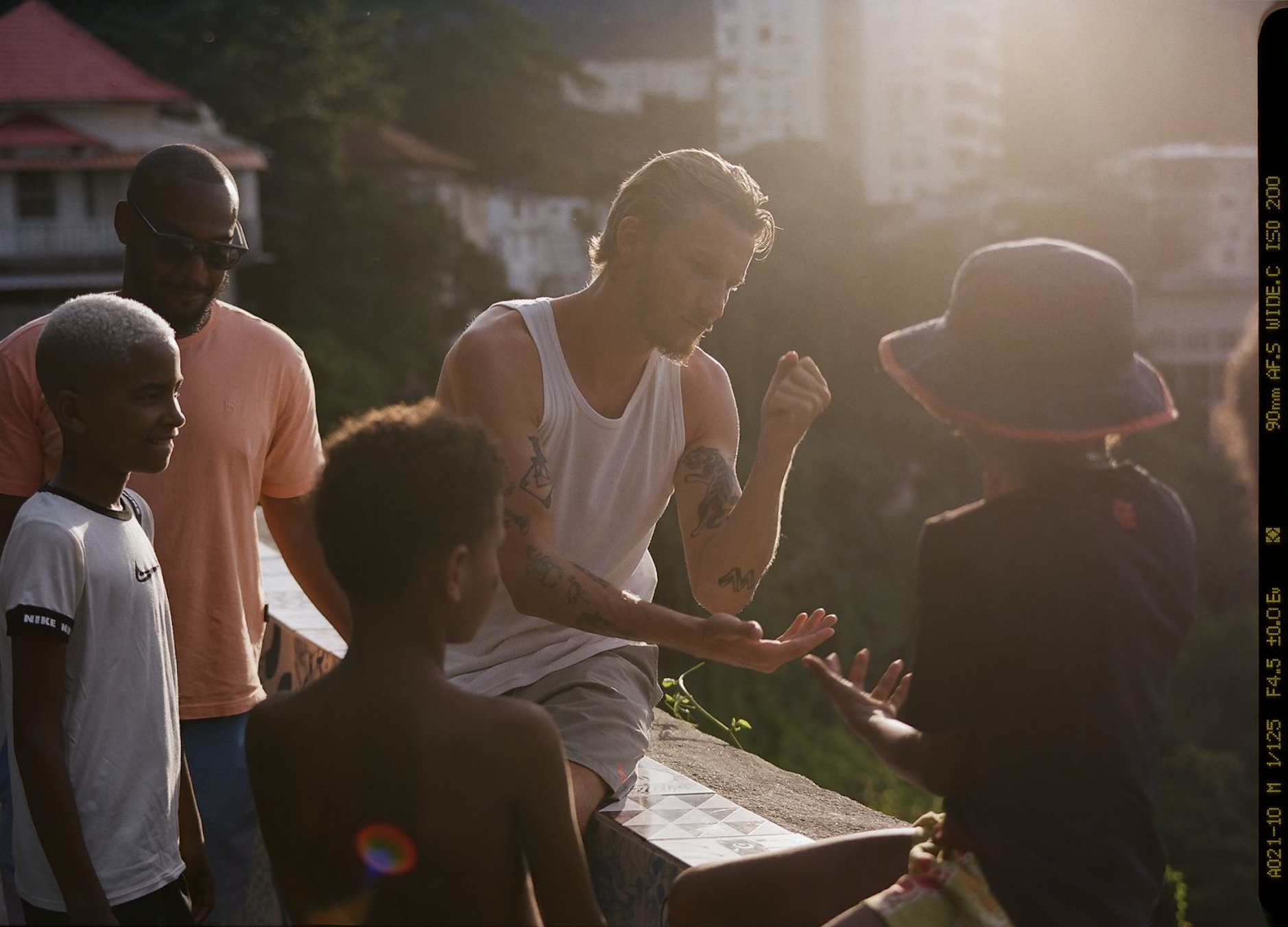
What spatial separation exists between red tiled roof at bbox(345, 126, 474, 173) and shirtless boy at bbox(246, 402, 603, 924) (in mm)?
33847

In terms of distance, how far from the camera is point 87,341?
2.18m

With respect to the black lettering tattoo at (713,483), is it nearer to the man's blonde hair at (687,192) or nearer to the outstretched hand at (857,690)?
the man's blonde hair at (687,192)

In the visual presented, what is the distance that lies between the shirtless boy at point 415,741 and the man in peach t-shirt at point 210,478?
95 cm

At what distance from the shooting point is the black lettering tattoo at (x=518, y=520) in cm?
265

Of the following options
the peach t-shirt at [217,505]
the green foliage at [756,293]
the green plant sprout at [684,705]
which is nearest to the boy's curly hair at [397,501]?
the peach t-shirt at [217,505]

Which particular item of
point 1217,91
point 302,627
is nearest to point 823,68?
point 1217,91

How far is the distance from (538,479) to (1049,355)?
109cm

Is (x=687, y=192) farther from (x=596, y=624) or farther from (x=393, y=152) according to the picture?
(x=393, y=152)

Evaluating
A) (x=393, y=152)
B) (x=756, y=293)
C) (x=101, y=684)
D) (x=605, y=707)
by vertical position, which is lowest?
(x=756, y=293)

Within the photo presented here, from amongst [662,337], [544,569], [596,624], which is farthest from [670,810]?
[662,337]

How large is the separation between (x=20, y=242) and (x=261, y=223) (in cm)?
468

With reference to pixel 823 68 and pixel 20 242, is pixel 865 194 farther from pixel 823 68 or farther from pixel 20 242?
pixel 20 242

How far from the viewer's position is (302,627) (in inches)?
154

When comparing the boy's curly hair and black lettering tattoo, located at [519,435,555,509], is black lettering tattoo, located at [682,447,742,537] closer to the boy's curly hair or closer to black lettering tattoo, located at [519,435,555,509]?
black lettering tattoo, located at [519,435,555,509]
